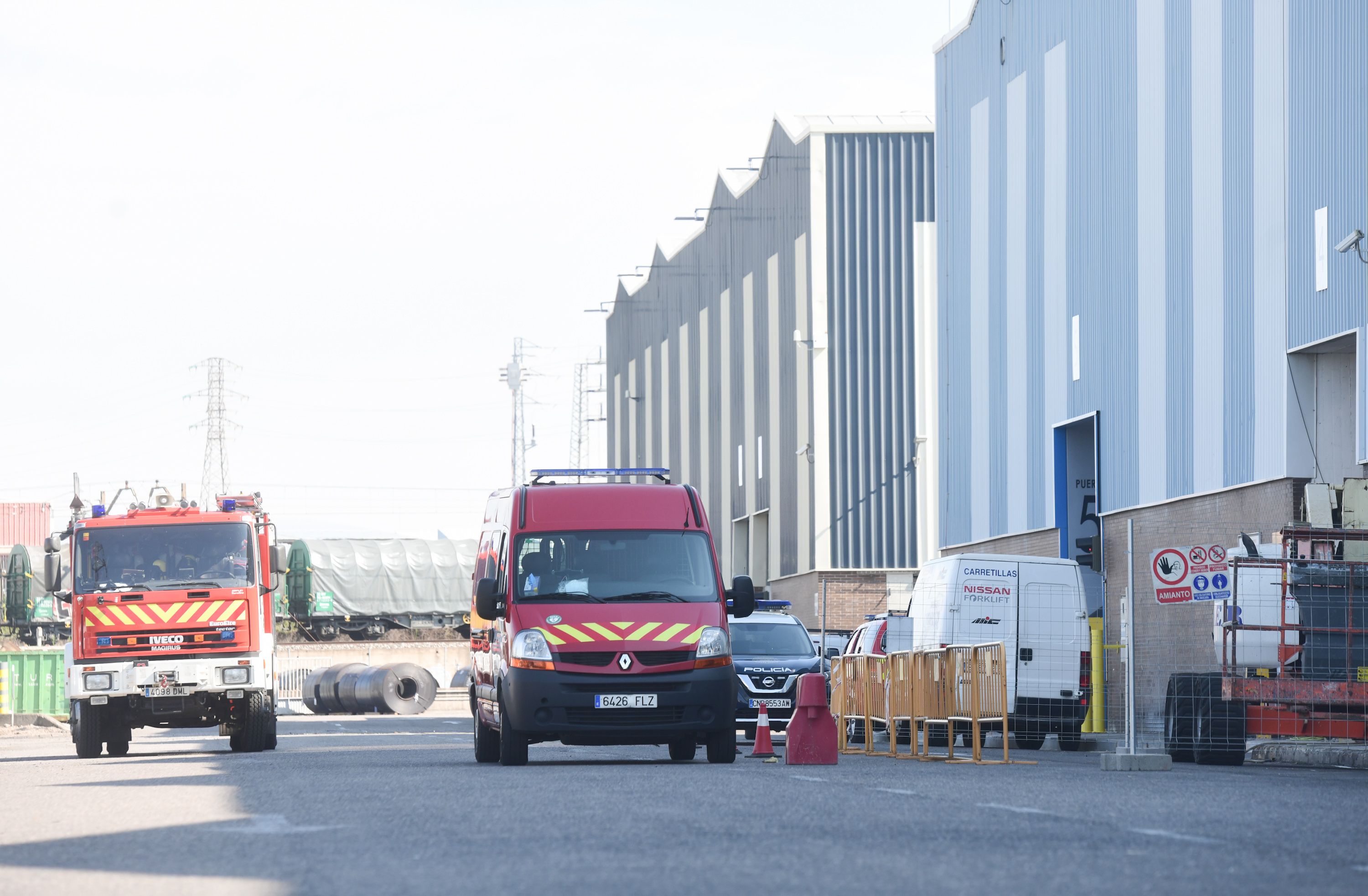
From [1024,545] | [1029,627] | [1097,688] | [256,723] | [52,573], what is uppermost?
[1024,545]

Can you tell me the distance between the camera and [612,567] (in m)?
18.5

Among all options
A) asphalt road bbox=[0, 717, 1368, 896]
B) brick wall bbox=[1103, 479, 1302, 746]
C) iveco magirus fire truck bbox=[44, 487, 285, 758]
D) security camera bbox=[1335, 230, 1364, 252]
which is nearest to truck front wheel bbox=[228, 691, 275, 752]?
iveco magirus fire truck bbox=[44, 487, 285, 758]

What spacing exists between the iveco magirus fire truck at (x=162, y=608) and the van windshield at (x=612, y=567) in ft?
20.4

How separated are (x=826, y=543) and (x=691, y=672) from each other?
3263 cm

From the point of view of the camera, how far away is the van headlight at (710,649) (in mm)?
18172

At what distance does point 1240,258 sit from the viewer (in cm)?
2806

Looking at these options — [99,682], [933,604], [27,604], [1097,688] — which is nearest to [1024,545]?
[1097,688]

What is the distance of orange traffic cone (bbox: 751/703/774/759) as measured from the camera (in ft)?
64.4

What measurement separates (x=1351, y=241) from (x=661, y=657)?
1114 cm

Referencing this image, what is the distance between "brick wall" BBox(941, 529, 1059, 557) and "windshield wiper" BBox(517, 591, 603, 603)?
54.7 ft

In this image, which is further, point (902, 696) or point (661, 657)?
point (902, 696)

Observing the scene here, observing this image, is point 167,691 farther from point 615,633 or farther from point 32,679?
point 32,679

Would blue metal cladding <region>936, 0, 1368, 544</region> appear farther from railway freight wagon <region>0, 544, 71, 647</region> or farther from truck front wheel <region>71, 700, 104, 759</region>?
railway freight wagon <region>0, 544, 71, 647</region>

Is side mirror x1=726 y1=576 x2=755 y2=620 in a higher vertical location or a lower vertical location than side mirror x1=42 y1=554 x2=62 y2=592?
lower
